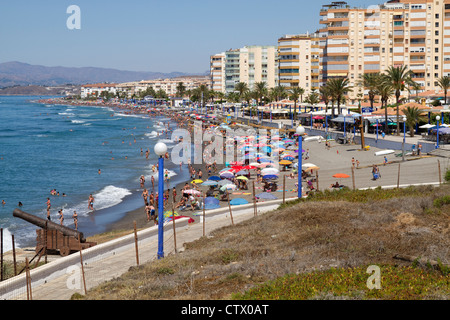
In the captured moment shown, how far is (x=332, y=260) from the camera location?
37.1 ft

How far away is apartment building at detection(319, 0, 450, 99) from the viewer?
8281 centimetres

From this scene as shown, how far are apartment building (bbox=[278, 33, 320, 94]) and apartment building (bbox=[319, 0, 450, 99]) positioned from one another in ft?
64.2

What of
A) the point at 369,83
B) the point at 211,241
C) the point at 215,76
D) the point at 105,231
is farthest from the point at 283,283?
the point at 215,76

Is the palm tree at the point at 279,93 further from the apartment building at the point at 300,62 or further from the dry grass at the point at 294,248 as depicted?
the dry grass at the point at 294,248

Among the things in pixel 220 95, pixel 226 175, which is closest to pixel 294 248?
pixel 226 175

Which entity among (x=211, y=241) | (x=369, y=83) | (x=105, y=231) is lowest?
(x=105, y=231)

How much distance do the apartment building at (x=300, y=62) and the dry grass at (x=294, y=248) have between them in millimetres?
90101

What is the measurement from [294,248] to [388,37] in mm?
77840

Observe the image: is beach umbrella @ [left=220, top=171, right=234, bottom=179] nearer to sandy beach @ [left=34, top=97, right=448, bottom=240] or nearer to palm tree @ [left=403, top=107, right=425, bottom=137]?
sandy beach @ [left=34, top=97, right=448, bottom=240]

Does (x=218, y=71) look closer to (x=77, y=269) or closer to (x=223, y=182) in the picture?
(x=223, y=182)

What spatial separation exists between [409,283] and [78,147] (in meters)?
68.6

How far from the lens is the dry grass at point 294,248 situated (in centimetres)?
1048

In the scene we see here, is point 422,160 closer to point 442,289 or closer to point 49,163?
point 442,289
